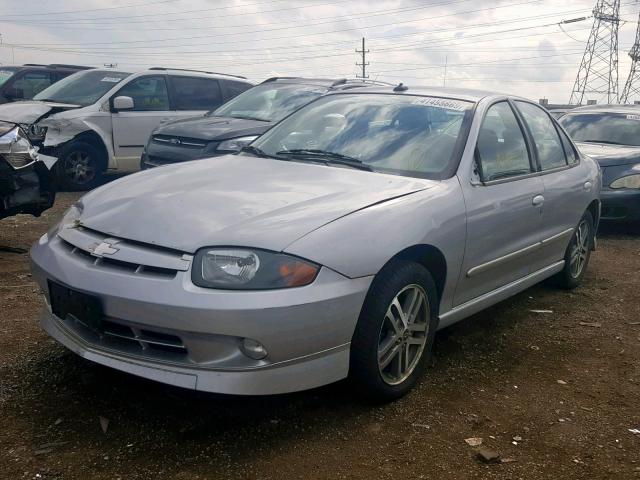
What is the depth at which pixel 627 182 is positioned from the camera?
7762 mm

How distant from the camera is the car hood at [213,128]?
292 inches

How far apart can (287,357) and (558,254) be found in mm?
3004

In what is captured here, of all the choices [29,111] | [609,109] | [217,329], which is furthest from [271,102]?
[217,329]

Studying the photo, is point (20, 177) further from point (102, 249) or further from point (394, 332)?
point (394, 332)

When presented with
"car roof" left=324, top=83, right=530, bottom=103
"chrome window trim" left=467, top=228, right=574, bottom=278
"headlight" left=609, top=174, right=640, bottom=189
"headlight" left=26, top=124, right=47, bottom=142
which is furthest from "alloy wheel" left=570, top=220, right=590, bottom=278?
"headlight" left=26, top=124, right=47, bottom=142

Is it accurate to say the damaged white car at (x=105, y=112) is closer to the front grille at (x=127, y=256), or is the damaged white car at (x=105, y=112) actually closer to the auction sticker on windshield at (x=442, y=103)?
the auction sticker on windshield at (x=442, y=103)

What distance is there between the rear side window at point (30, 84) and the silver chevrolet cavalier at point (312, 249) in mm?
9222

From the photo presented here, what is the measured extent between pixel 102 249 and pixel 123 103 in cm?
640

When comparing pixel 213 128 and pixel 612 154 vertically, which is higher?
pixel 213 128

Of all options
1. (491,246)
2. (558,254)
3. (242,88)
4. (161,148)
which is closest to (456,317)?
(491,246)

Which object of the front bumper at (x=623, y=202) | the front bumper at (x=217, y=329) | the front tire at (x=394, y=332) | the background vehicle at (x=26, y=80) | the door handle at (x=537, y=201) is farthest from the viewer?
the background vehicle at (x=26, y=80)

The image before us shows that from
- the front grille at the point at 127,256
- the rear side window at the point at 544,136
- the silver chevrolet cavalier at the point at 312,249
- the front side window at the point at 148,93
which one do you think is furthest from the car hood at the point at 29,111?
the rear side window at the point at 544,136

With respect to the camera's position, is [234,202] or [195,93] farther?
[195,93]

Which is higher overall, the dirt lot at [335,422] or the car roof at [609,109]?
the car roof at [609,109]
